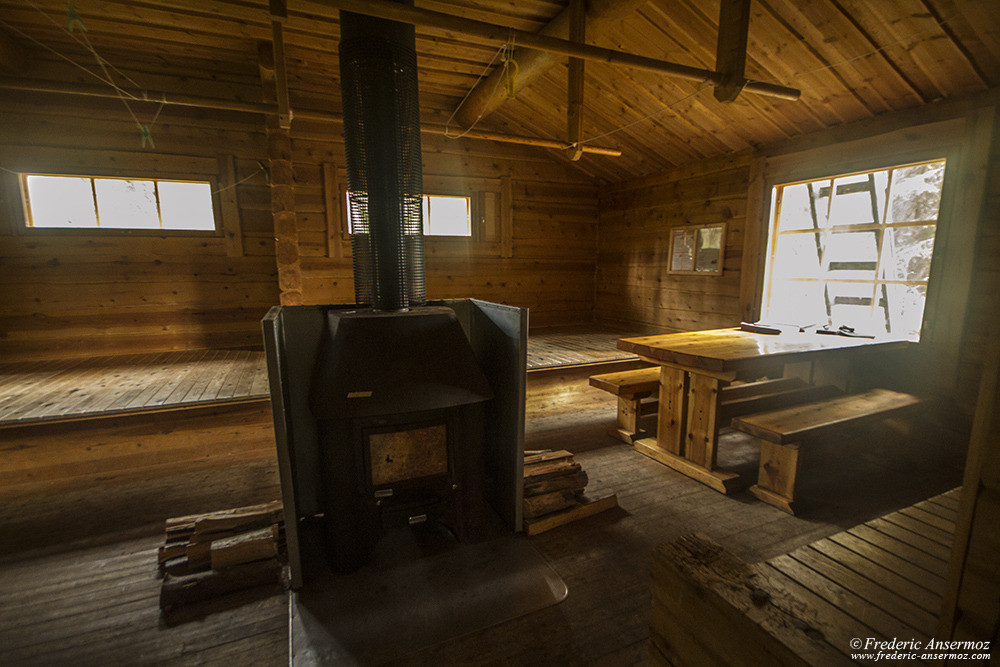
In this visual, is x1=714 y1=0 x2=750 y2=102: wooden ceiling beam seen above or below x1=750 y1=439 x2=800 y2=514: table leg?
above

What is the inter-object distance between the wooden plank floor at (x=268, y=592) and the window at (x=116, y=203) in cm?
286

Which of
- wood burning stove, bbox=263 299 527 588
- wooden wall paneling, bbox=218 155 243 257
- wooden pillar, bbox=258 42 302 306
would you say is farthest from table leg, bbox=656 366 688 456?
wooden wall paneling, bbox=218 155 243 257

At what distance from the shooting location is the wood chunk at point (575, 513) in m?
2.20

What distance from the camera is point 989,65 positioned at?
2.62 metres

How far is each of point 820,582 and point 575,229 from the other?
18.7 feet

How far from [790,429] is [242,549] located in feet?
9.45

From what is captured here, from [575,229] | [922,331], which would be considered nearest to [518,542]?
[922,331]

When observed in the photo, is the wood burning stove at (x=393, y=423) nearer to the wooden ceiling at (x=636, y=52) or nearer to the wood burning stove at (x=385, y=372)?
the wood burning stove at (x=385, y=372)

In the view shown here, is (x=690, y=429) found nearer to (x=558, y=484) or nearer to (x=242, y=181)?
(x=558, y=484)

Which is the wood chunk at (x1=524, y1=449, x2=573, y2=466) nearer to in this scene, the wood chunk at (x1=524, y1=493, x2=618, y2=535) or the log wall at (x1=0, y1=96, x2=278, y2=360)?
the wood chunk at (x1=524, y1=493, x2=618, y2=535)

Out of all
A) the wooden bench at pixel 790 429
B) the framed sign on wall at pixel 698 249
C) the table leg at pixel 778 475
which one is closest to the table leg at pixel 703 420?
the wooden bench at pixel 790 429

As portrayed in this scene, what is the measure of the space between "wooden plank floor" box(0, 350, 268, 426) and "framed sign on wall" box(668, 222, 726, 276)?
456 centimetres

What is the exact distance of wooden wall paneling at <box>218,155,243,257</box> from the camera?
4426 mm

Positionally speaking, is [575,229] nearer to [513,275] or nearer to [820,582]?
[513,275]
